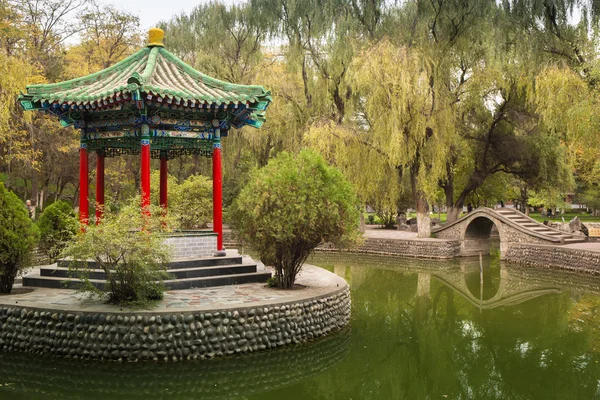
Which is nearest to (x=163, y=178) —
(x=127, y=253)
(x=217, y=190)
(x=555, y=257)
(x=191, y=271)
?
(x=217, y=190)

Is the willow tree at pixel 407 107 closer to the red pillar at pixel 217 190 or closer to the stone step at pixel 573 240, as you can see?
the stone step at pixel 573 240

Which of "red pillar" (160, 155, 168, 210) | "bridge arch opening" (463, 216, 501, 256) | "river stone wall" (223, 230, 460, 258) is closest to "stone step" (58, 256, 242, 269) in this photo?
"red pillar" (160, 155, 168, 210)

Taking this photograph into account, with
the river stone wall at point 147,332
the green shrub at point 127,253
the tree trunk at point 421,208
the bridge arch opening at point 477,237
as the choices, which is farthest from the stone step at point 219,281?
the bridge arch opening at point 477,237

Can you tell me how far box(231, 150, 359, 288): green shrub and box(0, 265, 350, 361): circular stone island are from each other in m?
0.99

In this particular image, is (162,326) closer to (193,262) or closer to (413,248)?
(193,262)

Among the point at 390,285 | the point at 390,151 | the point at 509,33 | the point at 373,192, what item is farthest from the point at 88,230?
the point at 509,33

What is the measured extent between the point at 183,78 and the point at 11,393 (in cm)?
639

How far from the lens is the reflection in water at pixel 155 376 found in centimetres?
645

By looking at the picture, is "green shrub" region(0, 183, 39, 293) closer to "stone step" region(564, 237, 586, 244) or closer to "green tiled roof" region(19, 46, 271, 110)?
"green tiled roof" region(19, 46, 271, 110)

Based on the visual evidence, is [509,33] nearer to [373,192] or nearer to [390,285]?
[373,192]

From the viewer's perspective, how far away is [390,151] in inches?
723

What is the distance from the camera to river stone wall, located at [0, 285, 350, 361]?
284 inches

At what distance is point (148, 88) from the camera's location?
8.91 meters

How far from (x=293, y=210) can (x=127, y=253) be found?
2692mm
